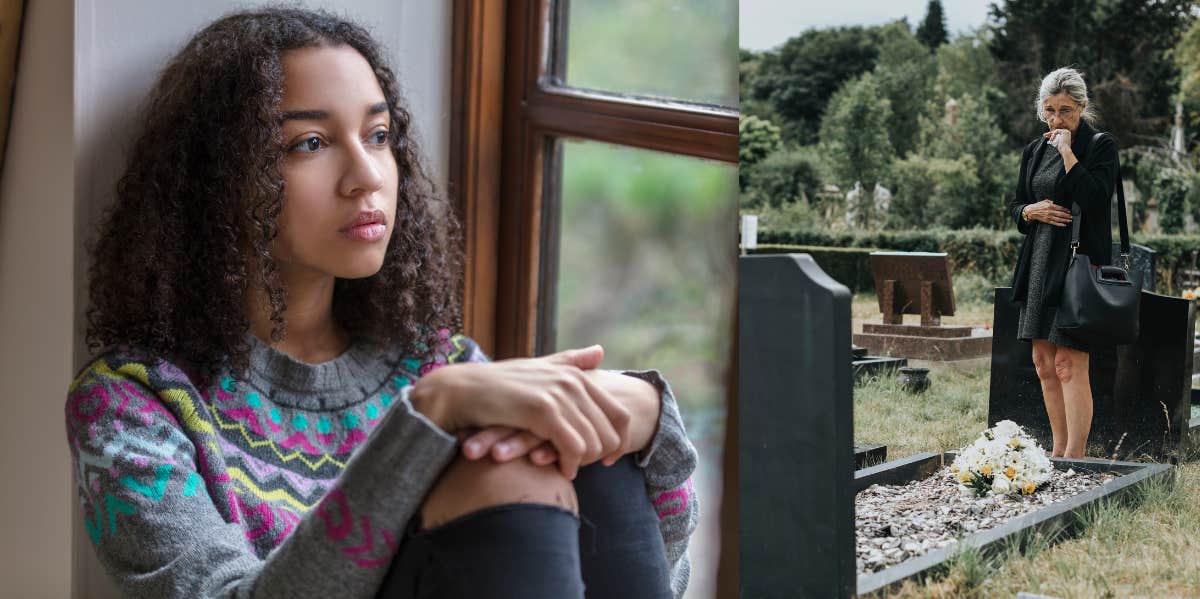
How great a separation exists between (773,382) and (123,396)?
37.6 inches

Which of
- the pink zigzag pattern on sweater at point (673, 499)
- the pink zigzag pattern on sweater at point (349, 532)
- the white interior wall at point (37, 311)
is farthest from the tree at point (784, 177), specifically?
the white interior wall at point (37, 311)

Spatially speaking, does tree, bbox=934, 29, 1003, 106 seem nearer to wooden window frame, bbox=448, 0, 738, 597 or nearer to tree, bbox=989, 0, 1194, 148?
tree, bbox=989, 0, 1194, 148

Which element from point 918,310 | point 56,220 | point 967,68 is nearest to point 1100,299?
point 918,310

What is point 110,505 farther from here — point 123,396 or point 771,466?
point 771,466

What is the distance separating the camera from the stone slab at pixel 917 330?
5.35 ft

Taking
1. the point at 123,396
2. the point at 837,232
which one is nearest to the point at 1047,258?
the point at 837,232

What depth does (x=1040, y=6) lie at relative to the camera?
60.2 inches

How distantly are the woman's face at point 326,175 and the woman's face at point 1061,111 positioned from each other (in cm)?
92

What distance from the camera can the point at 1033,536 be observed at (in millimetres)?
1563

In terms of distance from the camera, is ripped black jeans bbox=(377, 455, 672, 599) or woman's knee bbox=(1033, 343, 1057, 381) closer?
ripped black jeans bbox=(377, 455, 672, 599)

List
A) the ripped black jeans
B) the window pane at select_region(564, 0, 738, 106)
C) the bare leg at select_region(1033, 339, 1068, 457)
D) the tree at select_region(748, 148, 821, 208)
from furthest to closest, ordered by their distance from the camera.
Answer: the window pane at select_region(564, 0, 738, 106)
the tree at select_region(748, 148, 821, 208)
the bare leg at select_region(1033, 339, 1068, 457)
the ripped black jeans

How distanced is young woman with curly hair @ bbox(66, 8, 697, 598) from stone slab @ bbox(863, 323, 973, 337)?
466 millimetres

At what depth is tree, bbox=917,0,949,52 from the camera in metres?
1.62

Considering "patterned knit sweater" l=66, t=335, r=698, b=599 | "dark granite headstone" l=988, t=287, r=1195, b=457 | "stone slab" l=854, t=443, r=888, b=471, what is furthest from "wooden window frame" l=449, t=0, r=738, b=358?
"dark granite headstone" l=988, t=287, r=1195, b=457
